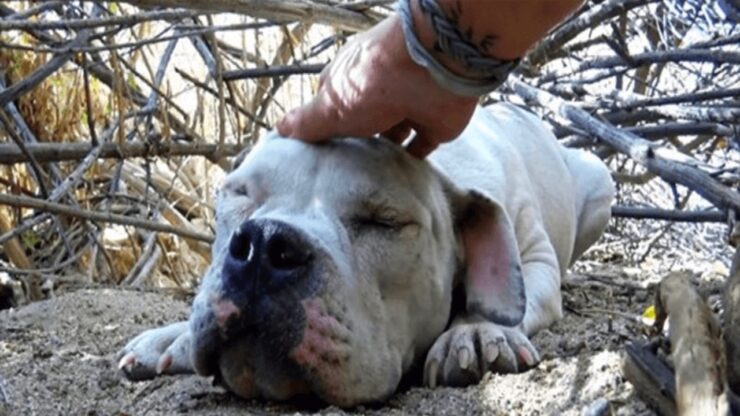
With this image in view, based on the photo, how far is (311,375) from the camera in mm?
2271

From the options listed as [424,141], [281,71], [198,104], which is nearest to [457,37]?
[424,141]

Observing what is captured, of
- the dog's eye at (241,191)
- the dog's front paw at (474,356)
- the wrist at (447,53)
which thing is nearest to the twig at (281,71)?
the dog's eye at (241,191)

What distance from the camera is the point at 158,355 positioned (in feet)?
9.10

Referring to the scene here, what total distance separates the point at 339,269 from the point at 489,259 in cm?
54

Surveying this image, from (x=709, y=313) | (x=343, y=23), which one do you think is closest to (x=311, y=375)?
(x=709, y=313)

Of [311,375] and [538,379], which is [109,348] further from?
[538,379]

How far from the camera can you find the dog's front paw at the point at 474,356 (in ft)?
8.15

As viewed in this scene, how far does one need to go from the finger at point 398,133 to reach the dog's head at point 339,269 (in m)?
0.02

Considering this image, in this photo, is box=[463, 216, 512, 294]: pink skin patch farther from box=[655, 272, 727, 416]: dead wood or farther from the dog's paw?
box=[655, 272, 727, 416]: dead wood

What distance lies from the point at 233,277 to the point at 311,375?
0.23 m

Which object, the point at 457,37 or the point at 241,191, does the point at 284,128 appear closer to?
the point at 241,191

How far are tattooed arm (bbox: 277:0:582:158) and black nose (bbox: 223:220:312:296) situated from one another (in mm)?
298

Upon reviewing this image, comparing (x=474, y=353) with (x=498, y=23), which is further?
(x=474, y=353)

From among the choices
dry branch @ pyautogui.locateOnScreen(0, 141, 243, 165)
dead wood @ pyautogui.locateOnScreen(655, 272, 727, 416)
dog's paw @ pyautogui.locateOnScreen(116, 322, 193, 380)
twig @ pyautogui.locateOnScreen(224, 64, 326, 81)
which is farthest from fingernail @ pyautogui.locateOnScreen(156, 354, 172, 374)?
twig @ pyautogui.locateOnScreen(224, 64, 326, 81)
